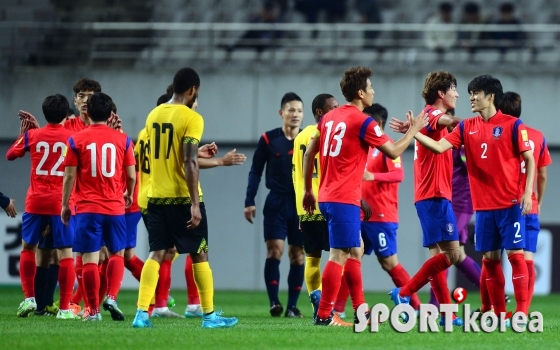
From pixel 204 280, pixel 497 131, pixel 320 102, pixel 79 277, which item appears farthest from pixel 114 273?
pixel 497 131

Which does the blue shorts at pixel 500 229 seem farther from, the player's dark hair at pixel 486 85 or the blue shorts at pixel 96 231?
the blue shorts at pixel 96 231

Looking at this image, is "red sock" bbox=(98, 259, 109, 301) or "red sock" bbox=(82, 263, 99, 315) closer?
"red sock" bbox=(82, 263, 99, 315)

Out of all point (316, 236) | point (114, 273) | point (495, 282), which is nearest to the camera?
point (495, 282)

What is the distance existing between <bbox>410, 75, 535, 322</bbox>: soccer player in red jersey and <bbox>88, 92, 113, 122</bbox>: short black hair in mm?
2724

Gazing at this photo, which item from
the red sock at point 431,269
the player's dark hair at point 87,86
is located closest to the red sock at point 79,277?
the player's dark hair at point 87,86

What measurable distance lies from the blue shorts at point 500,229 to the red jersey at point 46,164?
13.3 ft

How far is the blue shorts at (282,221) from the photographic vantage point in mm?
10914

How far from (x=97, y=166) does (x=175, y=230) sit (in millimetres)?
1462

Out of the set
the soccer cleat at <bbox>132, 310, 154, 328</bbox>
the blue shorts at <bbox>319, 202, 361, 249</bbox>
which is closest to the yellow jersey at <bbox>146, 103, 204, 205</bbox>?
the soccer cleat at <bbox>132, 310, 154, 328</bbox>

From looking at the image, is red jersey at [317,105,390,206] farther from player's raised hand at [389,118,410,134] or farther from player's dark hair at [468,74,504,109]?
player's dark hair at [468,74,504,109]

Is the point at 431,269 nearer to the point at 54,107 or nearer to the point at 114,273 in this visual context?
the point at 114,273

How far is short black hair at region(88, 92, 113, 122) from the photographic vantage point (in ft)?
30.0

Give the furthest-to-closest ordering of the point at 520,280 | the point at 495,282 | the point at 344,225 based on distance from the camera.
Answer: the point at 495,282 < the point at 520,280 < the point at 344,225

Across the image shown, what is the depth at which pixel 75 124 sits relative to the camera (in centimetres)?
1033
